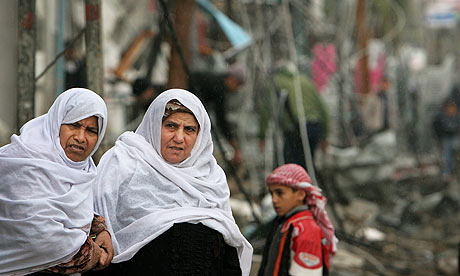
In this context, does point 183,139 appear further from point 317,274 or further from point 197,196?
point 317,274

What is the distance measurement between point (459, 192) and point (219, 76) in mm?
4518

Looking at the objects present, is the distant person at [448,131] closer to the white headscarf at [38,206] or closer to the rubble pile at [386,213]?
the rubble pile at [386,213]

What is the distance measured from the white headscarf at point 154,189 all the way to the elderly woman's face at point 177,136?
0.02 m

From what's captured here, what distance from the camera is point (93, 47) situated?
3896mm

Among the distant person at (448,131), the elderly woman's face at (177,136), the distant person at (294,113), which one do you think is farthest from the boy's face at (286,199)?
the distant person at (448,131)

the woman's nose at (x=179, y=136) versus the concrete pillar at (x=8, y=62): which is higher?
the concrete pillar at (x=8, y=62)

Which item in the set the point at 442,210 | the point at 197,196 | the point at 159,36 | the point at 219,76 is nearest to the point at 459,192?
the point at 442,210

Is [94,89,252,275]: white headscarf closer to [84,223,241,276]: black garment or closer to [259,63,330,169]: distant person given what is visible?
[84,223,241,276]: black garment

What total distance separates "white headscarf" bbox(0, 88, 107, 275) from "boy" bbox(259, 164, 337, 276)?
142 centimetres

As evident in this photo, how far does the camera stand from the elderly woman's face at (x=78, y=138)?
7.50 ft

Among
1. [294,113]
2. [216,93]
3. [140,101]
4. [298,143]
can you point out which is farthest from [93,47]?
[216,93]

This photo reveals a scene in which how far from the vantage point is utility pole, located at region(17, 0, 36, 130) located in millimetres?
3562

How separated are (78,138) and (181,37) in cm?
352

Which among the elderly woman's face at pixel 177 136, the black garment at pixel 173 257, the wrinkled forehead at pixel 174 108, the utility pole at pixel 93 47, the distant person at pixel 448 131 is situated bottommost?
the distant person at pixel 448 131
